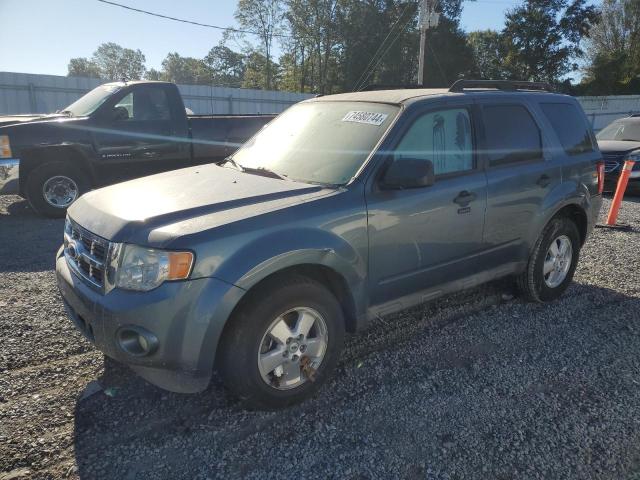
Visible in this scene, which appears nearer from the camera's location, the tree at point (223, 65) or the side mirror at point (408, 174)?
the side mirror at point (408, 174)

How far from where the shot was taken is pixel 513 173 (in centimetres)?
398

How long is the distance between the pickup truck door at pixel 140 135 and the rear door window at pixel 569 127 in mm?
5774

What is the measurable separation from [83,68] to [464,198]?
347 feet

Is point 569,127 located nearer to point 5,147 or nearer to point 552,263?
point 552,263

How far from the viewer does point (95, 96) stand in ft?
26.2

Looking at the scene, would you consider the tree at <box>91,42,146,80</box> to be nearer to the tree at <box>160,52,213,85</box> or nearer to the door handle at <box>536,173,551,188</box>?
the tree at <box>160,52,213,85</box>

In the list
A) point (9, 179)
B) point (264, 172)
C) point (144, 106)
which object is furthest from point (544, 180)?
point (9, 179)

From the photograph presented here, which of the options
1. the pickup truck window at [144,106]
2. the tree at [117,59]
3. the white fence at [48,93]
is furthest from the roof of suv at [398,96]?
the tree at [117,59]

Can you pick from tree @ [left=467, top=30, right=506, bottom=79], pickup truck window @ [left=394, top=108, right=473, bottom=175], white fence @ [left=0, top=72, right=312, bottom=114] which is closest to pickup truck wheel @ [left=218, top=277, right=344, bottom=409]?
pickup truck window @ [left=394, top=108, right=473, bottom=175]

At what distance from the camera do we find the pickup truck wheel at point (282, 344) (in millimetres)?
2678

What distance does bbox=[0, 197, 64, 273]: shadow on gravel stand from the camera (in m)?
5.41

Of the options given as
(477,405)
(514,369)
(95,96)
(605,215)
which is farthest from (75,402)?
(605,215)

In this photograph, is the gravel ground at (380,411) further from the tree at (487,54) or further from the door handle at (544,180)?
the tree at (487,54)

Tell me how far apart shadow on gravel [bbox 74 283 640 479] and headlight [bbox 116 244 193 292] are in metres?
0.87
